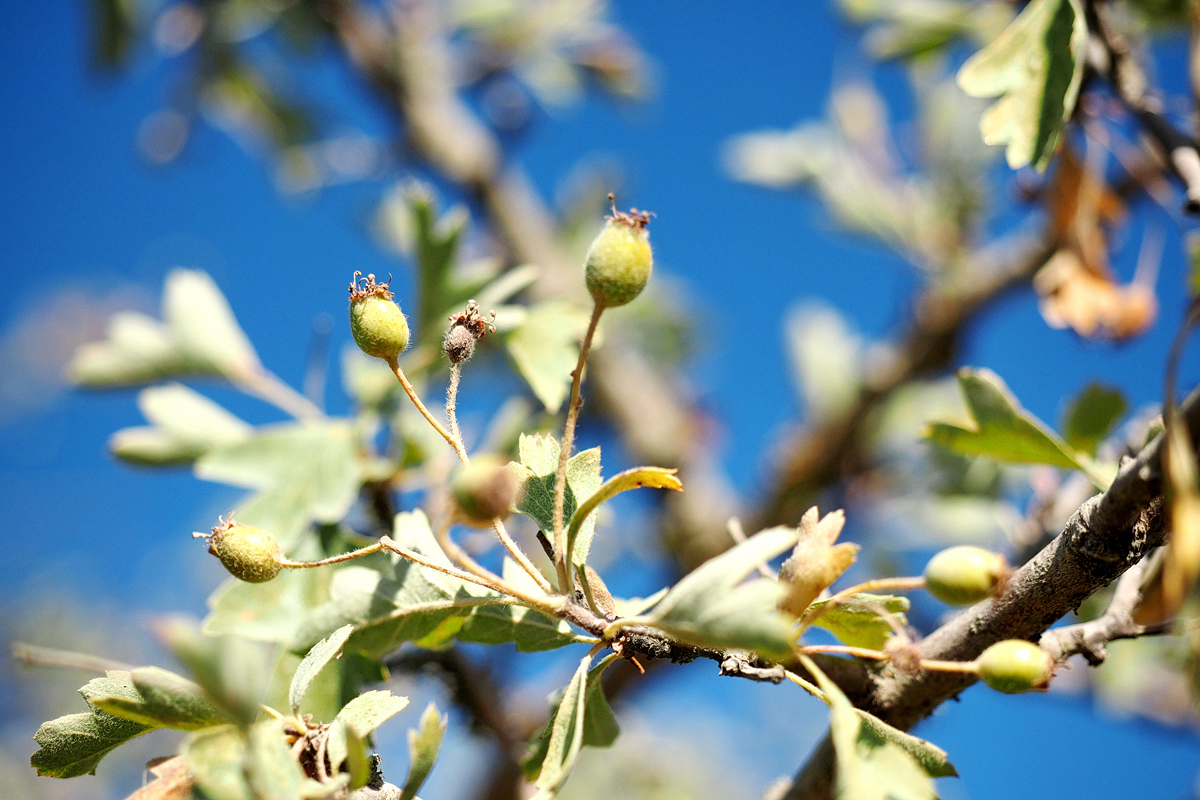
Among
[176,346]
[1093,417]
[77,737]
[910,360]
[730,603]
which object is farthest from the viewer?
[910,360]

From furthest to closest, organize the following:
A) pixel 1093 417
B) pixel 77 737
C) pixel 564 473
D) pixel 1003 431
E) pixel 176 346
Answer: pixel 176 346 → pixel 1093 417 → pixel 1003 431 → pixel 77 737 → pixel 564 473

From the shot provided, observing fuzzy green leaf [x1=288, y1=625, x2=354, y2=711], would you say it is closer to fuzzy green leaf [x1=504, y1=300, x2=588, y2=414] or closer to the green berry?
the green berry

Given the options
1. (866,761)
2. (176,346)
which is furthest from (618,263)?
(176,346)

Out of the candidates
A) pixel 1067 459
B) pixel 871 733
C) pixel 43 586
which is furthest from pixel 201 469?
pixel 43 586

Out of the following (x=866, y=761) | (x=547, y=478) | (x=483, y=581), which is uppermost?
(x=547, y=478)

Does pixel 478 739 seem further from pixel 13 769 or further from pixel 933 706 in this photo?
pixel 13 769

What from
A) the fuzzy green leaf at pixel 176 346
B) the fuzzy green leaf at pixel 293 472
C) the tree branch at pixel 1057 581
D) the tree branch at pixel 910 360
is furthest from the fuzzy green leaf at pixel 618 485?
the tree branch at pixel 910 360

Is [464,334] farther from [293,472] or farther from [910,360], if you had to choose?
[910,360]
